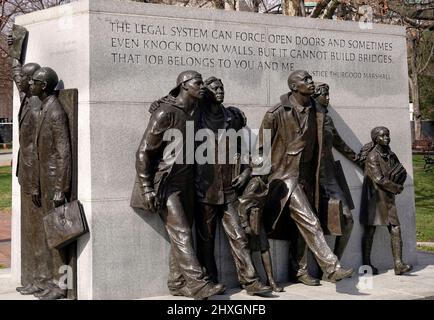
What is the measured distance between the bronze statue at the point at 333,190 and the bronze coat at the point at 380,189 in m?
0.39

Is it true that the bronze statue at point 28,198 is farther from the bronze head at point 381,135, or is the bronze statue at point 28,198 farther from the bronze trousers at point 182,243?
the bronze head at point 381,135

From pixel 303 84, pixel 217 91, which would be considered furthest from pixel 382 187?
pixel 217 91

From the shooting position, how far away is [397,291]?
9.21 metres

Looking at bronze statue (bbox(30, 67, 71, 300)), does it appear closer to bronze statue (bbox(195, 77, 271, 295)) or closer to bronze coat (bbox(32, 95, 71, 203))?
bronze coat (bbox(32, 95, 71, 203))

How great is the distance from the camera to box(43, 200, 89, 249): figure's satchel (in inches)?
336

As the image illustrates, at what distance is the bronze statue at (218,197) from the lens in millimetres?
8922

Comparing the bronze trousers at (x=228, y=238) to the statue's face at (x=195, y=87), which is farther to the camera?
the bronze trousers at (x=228, y=238)

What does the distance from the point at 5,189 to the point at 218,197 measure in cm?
1673

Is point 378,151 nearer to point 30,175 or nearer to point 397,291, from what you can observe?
point 397,291

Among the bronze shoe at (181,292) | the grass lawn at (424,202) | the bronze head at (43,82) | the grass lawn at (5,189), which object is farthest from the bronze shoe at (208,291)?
the grass lawn at (5,189)

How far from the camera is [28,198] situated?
933 cm

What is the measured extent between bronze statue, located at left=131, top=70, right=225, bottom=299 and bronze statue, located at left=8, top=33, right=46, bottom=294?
1312 millimetres

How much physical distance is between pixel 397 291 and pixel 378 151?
1951 mm

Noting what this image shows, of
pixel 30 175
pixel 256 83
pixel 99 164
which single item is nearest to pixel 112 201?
pixel 99 164
